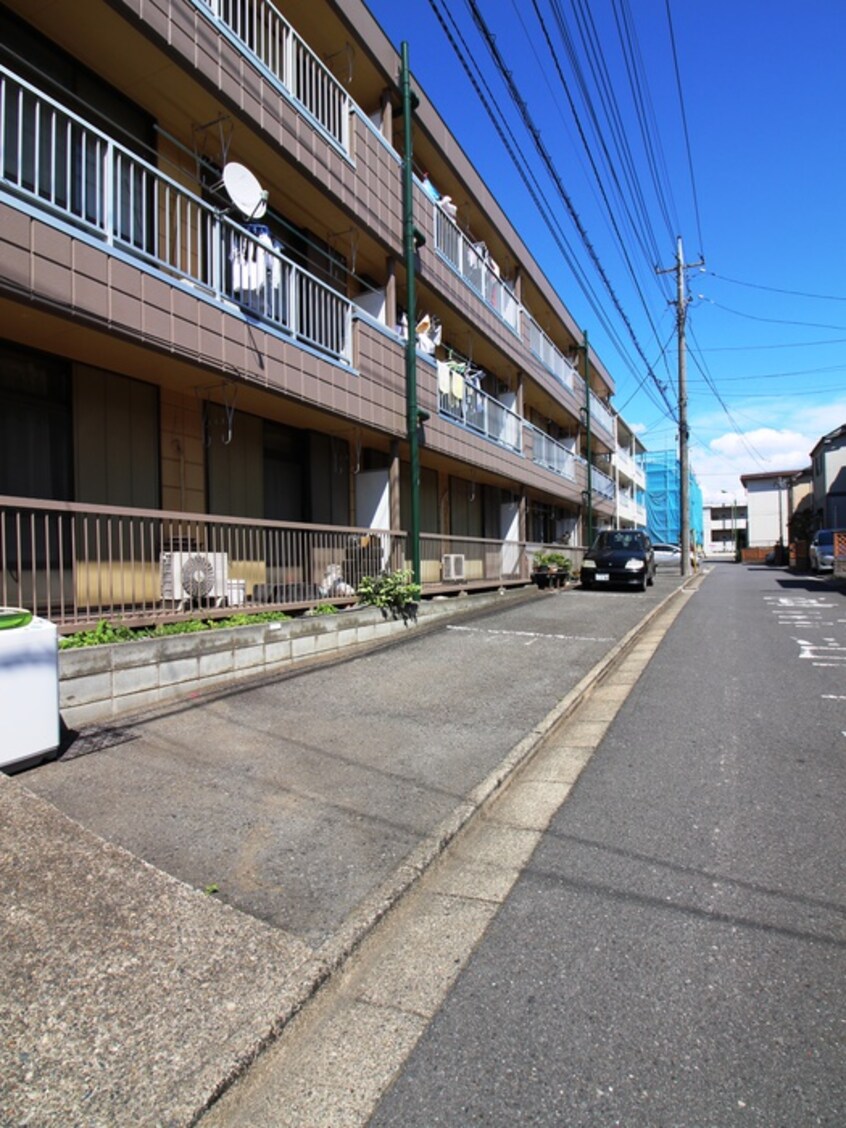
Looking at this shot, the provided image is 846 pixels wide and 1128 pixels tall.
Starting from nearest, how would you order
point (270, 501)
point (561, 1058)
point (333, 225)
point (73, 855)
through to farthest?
1. point (561, 1058)
2. point (73, 855)
3. point (270, 501)
4. point (333, 225)

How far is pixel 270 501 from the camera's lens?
10.0m

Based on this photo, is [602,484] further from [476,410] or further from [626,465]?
[476,410]

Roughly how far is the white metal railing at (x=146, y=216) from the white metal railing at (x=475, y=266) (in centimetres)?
462

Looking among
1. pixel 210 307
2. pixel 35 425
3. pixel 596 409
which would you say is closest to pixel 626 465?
pixel 596 409

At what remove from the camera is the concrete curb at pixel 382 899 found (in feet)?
7.43

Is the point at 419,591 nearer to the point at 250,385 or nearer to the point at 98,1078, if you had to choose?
the point at 250,385

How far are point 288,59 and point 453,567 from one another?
26.4 feet

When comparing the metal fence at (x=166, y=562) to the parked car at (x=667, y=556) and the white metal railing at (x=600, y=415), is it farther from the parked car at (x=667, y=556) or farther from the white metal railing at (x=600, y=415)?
the parked car at (x=667, y=556)

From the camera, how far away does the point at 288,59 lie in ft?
30.0

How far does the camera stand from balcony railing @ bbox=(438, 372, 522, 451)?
13258mm

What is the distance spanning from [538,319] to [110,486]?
18637 millimetres

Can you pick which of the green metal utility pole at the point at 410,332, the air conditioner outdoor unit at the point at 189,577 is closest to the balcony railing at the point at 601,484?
the green metal utility pole at the point at 410,332

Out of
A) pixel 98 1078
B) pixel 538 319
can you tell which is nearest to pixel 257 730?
pixel 98 1078

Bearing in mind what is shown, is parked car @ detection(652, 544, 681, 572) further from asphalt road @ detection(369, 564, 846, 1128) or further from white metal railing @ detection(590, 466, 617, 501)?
asphalt road @ detection(369, 564, 846, 1128)
